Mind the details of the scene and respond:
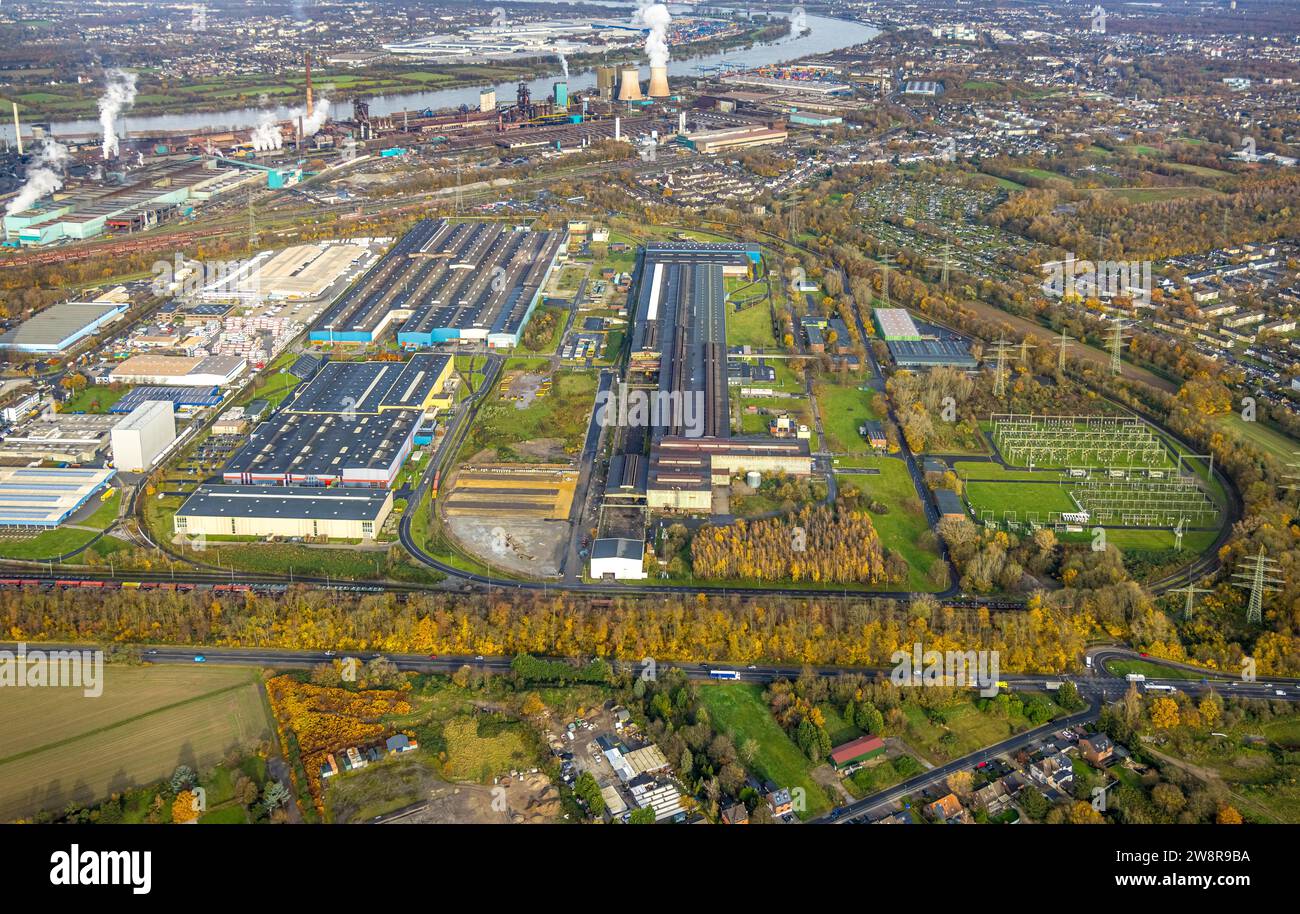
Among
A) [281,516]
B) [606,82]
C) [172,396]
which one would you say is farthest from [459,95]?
[281,516]

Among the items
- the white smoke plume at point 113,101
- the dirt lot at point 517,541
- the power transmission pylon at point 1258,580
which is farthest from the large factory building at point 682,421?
the white smoke plume at point 113,101

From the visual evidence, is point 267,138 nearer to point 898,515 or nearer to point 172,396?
point 172,396

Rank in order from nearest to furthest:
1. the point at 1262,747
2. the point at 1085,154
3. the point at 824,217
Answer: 1. the point at 1262,747
2. the point at 824,217
3. the point at 1085,154

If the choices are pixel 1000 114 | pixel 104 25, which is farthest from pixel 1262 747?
pixel 104 25

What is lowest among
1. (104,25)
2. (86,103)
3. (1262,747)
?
(1262,747)

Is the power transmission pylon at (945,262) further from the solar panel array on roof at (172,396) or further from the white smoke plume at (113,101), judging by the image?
the white smoke plume at (113,101)

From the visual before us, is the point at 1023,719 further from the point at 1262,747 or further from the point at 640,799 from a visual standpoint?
the point at 640,799

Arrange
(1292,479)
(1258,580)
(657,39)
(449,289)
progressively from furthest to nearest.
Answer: (657,39) → (449,289) → (1292,479) → (1258,580)
